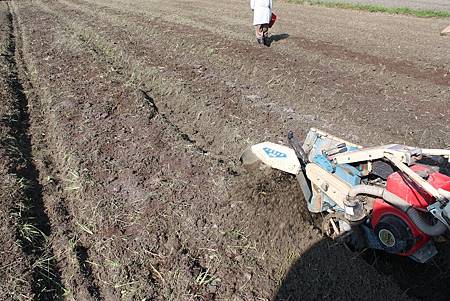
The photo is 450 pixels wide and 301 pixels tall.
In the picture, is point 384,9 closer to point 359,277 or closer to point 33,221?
point 359,277

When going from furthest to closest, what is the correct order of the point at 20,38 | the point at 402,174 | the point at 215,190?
the point at 20,38, the point at 215,190, the point at 402,174

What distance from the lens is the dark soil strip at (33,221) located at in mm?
3838

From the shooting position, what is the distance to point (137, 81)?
8.84 meters

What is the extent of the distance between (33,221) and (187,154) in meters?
2.04

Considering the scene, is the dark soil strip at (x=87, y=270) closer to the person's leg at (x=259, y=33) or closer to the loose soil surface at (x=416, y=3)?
the person's leg at (x=259, y=33)

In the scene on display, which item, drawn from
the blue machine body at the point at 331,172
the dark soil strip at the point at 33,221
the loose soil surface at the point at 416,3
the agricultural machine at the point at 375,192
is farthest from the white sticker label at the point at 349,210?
the loose soil surface at the point at 416,3

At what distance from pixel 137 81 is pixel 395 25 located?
36.4 ft

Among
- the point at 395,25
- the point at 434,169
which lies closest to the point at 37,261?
the point at 434,169

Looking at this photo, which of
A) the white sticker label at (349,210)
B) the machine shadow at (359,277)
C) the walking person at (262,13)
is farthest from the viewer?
the walking person at (262,13)

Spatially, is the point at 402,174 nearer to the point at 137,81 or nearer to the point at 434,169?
the point at 434,169

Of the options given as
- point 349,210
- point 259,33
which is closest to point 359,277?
point 349,210

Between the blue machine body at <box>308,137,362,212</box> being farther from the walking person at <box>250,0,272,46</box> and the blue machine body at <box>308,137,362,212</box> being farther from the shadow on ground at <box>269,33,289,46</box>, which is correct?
the shadow on ground at <box>269,33,289,46</box>

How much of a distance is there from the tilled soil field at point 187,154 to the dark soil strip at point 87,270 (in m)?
0.01

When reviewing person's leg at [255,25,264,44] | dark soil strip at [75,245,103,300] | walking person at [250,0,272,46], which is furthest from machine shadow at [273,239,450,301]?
person's leg at [255,25,264,44]
